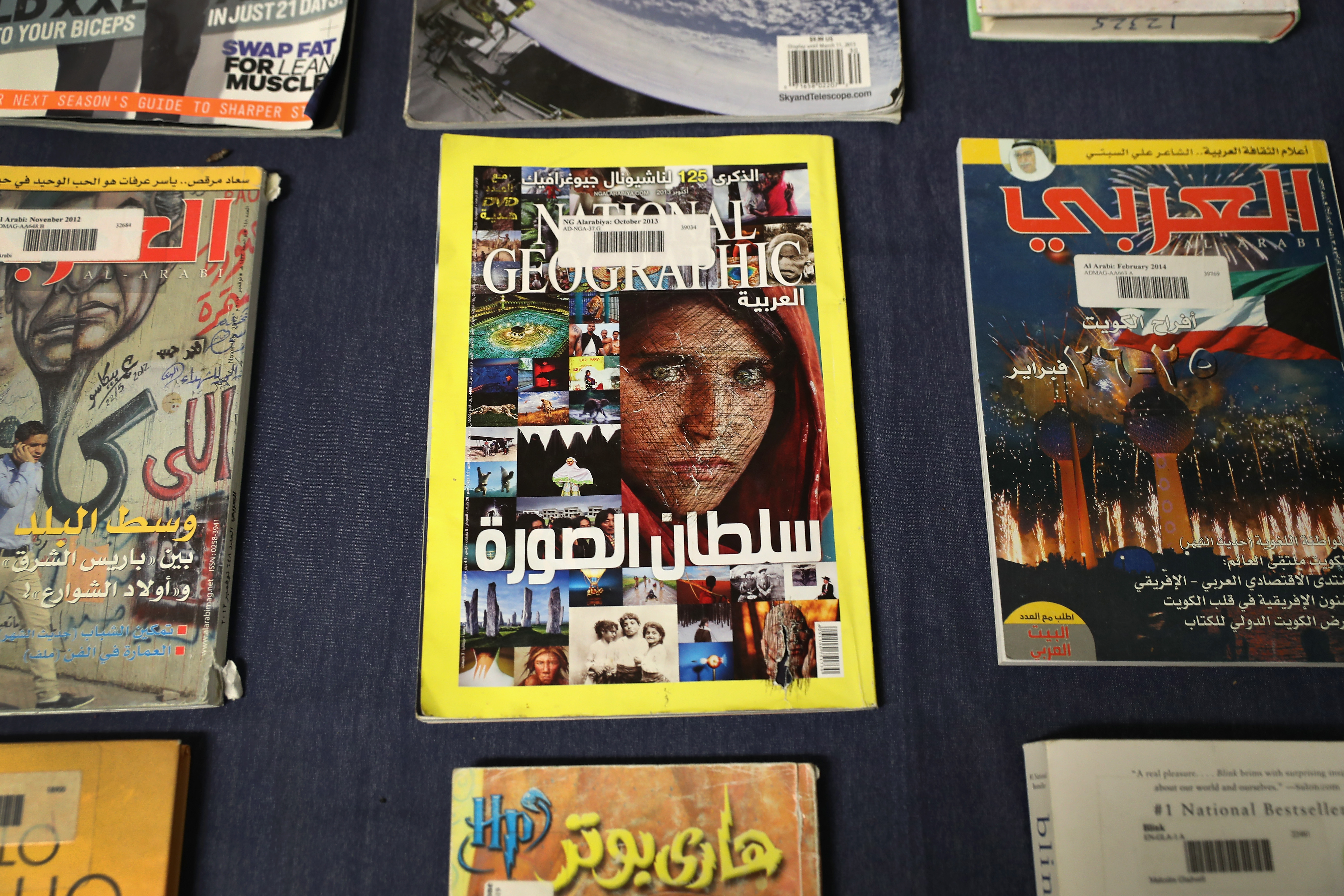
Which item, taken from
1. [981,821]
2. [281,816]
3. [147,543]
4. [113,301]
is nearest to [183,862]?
[281,816]

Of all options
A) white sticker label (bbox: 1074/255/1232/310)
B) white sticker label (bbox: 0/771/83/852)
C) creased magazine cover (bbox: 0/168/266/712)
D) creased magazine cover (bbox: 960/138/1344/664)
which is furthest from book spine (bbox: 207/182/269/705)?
white sticker label (bbox: 1074/255/1232/310)

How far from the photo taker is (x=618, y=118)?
699 millimetres

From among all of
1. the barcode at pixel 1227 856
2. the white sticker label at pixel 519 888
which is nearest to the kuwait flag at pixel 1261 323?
the barcode at pixel 1227 856

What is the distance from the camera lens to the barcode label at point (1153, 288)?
0.67m

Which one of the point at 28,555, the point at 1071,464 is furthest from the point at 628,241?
the point at 28,555

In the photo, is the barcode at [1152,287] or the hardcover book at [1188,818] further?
the barcode at [1152,287]

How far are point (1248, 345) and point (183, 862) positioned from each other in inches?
36.1

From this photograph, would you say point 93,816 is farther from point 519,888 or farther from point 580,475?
point 580,475

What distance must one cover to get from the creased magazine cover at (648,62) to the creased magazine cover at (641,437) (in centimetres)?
3

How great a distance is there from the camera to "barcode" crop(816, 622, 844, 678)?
0.60 metres

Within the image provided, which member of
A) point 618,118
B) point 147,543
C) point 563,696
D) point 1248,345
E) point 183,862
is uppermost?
point 618,118

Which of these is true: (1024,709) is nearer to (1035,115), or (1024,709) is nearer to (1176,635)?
(1176,635)

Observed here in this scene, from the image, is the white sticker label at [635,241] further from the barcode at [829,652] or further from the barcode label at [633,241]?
the barcode at [829,652]

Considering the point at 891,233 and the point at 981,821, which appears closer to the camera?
the point at 981,821
